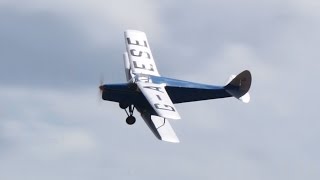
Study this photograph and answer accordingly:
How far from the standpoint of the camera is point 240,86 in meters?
77.3

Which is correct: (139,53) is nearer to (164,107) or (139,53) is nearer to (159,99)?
(159,99)

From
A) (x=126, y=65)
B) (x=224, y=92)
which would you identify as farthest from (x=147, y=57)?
(x=224, y=92)

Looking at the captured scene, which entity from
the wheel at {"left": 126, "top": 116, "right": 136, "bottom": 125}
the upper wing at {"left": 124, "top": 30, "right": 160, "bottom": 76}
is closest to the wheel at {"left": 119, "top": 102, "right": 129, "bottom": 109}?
the wheel at {"left": 126, "top": 116, "right": 136, "bottom": 125}

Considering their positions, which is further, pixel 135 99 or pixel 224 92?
pixel 224 92

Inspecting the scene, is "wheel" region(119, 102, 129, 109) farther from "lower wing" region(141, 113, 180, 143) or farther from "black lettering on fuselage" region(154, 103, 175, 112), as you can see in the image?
"black lettering on fuselage" region(154, 103, 175, 112)

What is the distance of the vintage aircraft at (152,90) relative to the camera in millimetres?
67812

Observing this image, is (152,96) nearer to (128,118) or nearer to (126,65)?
(128,118)

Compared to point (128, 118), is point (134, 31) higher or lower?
higher

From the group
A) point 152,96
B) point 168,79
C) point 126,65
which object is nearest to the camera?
point 152,96

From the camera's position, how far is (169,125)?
6938cm

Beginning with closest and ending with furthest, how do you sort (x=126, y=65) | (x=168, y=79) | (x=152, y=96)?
(x=152, y=96) → (x=168, y=79) → (x=126, y=65)

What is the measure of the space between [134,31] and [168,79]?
9890 mm

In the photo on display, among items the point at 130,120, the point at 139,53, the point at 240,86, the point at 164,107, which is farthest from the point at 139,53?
the point at 164,107

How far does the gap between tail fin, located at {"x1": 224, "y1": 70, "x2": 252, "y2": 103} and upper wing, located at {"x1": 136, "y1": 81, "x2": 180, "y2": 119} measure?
6945 millimetres
